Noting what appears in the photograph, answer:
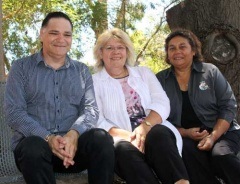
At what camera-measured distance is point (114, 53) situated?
4.25m

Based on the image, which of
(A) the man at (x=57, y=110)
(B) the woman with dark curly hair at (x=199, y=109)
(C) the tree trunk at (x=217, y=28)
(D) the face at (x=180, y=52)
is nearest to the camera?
(A) the man at (x=57, y=110)

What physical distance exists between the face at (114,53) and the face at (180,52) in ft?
1.97

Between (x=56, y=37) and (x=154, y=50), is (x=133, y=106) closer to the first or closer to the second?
(x=56, y=37)

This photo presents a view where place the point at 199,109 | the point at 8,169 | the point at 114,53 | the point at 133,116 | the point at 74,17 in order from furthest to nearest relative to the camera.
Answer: the point at 74,17, the point at 199,109, the point at 114,53, the point at 133,116, the point at 8,169

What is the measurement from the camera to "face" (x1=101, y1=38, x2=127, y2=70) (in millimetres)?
4246

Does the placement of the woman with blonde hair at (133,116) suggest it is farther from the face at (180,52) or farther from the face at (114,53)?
the face at (180,52)

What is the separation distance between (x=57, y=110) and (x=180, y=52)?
62.8 inches

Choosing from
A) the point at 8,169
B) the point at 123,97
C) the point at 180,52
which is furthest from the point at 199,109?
the point at 8,169

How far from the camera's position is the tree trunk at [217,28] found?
5.27 meters

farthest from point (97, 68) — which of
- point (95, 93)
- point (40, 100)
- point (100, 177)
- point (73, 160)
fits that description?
point (100, 177)

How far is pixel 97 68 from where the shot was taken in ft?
14.5

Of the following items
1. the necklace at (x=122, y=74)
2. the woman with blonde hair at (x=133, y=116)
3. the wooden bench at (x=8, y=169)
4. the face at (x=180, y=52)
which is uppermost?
the face at (x=180, y=52)

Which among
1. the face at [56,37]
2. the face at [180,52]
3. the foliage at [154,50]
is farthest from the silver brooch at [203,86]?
the foliage at [154,50]

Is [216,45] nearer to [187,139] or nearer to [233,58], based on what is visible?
[233,58]
